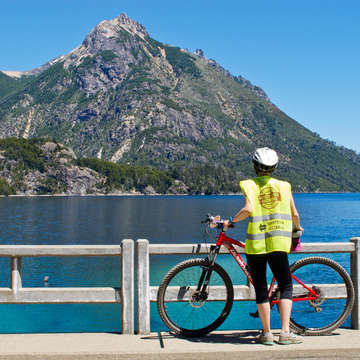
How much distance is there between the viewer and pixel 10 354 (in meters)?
7.00

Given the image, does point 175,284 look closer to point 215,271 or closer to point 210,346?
point 215,271

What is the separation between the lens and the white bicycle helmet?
7.79 m

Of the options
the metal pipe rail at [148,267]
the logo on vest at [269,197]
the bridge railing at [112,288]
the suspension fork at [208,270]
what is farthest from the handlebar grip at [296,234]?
the suspension fork at [208,270]

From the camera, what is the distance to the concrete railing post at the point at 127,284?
28.0ft

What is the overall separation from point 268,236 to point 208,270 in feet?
4.78

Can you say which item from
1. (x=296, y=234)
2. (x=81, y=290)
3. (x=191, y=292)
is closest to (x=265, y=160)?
(x=296, y=234)

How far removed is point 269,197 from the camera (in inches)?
299

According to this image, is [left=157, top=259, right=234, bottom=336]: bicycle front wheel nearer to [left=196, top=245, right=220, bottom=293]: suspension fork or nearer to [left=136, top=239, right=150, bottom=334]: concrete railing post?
[left=196, top=245, right=220, bottom=293]: suspension fork

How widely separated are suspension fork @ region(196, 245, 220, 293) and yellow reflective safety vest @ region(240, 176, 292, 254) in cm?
92

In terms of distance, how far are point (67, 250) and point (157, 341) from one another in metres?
2.30

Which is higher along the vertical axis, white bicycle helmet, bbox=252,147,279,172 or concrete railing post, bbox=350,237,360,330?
white bicycle helmet, bbox=252,147,279,172

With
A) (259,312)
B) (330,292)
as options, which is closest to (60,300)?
(259,312)

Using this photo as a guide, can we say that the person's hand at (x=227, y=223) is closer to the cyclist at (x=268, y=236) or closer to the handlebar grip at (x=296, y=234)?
the cyclist at (x=268, y=236)

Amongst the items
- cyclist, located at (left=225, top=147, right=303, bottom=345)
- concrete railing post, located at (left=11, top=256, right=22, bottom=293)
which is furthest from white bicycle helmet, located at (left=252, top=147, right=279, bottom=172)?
concrete railing post, located at (left=11, top=256, right=22, bottom=293)
